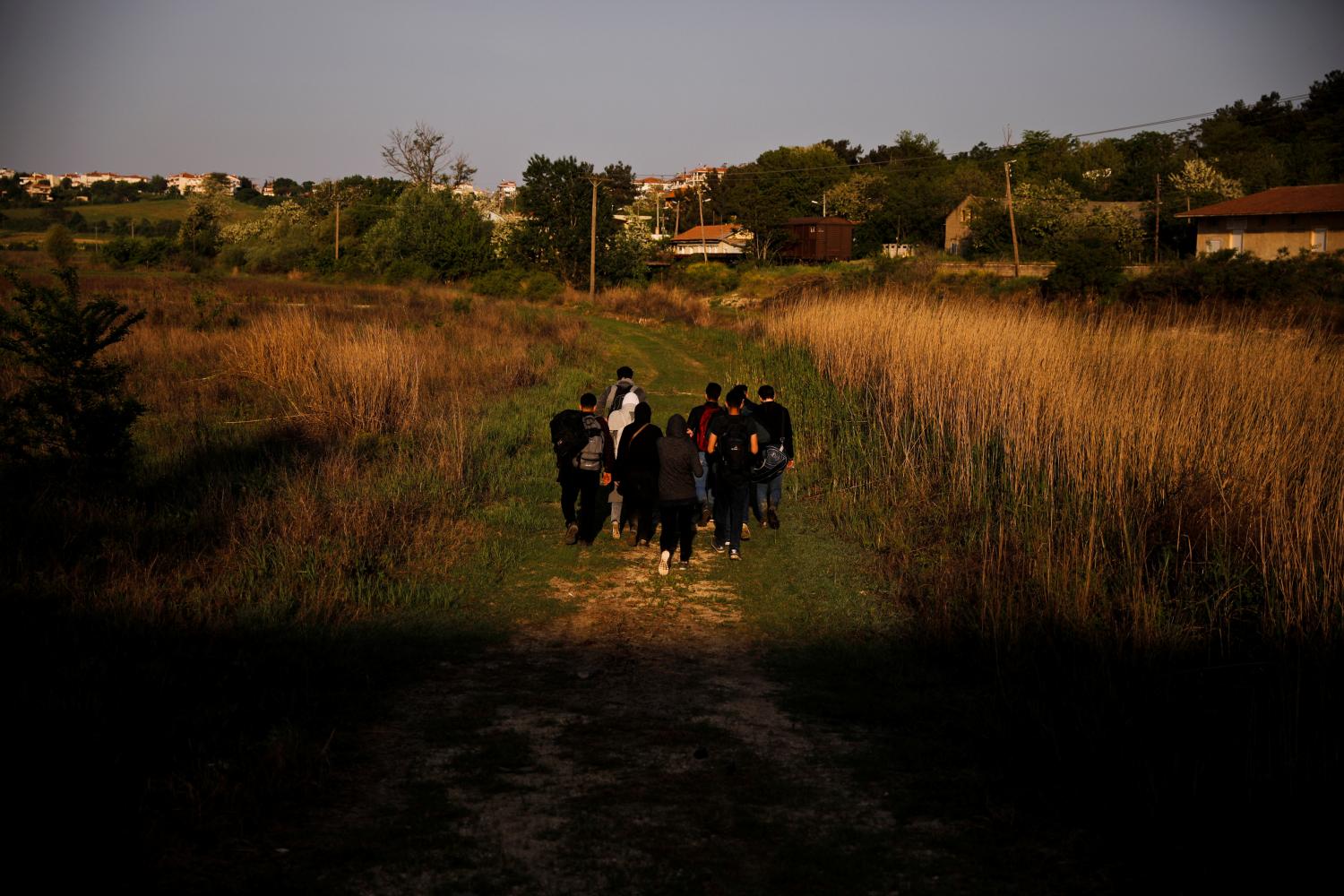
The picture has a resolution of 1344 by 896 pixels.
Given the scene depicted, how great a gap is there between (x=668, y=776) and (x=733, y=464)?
14.0 ft

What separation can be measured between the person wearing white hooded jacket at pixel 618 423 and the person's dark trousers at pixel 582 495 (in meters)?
0.26

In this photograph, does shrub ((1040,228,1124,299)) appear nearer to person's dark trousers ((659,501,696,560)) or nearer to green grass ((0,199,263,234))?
person's dark trousers ((659,501,696,560))

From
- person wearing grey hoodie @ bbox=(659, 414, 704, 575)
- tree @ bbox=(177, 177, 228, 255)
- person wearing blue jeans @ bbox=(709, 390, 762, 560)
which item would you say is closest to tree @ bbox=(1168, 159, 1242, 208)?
person wearing blue jeans @ bbox=(709, 390, 762, 560)

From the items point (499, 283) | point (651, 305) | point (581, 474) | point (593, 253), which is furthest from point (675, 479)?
point (499, 283)

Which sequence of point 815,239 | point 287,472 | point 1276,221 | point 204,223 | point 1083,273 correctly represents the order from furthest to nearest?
point 204,223 < point 815,239 < point 1276,221 < point 1083,273 < point 287,472

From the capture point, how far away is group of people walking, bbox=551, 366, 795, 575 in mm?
8617

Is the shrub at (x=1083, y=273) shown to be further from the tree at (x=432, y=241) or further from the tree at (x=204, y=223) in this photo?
the tree at (x=204, y=223)

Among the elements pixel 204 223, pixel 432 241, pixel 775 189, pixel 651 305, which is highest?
pixel 775 189

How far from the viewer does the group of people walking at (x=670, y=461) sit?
862 cm

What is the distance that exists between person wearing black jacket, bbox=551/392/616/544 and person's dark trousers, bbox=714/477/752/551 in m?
1.11

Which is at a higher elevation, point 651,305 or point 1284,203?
point 1284,203

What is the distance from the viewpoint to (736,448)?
8.78m

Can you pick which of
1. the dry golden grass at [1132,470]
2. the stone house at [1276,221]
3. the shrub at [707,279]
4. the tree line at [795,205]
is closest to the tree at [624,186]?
the tree line at [795,205]

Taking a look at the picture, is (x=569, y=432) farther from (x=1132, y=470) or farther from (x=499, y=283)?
(x=499, y=283)
